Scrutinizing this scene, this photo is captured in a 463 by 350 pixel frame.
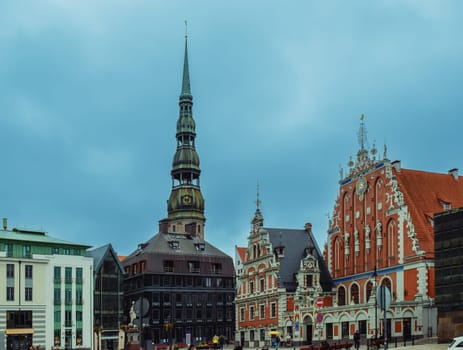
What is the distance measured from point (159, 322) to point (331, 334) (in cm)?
3230

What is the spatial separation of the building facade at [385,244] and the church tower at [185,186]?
55.7 metres

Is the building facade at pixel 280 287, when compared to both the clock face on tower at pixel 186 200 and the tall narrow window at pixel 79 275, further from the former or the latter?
the clock face on tower at pixel 186 200

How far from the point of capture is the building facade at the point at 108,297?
9488cm

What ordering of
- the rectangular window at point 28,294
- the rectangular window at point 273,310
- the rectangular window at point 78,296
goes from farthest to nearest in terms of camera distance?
the rectangular window at point 273,310
the rectangular window at point 78,296
the rectangular window at point 28,294

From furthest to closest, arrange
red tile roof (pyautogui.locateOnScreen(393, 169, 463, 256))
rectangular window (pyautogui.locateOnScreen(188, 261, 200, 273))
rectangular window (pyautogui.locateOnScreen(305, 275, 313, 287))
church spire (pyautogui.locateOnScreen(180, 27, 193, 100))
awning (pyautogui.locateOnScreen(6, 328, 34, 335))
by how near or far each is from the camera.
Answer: church spire (pyautogui.locateOnScreen(180, 27, 193, 100))
rectangular window (pyautogui.locateOnScreen(188, 261, 200, 273))
rectangular window (pyautogui.locateOnScreen(305, 275, 313, 287))
awning (pyautogui.locateOnScreen(6, 328, 34, 335))
red tile roof (pyautogui.locateOnScreen(393, 169, 463, 256))

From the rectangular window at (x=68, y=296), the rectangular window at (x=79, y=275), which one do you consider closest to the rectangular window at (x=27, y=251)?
the rectangular window at (x=68, y=296)

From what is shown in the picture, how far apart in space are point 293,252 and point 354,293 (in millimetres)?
10769

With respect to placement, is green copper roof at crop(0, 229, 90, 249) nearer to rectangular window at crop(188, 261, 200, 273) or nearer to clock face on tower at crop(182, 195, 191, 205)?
rectangular window at crop(188, 261, 200, 273)

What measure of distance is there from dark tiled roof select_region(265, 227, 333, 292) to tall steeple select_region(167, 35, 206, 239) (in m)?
48.6

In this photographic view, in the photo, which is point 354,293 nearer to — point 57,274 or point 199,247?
point 57,274

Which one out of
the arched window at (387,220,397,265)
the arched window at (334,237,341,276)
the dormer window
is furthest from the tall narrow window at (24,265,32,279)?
the arched window at (387,220,397,265)

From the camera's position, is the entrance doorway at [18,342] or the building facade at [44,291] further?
the building facade at [44,291]

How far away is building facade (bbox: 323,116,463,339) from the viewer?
69.6 m

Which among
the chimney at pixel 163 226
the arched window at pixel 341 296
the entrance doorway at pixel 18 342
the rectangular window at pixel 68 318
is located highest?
the chimney at pixel 163 226
